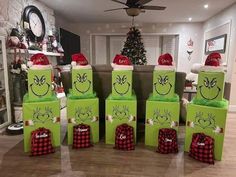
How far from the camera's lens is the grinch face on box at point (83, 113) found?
8.13ft

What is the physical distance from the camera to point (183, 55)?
6.75m

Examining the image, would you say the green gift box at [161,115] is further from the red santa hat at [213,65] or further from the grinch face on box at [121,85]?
the red santa hat at [213,65]

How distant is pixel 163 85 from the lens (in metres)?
2.37

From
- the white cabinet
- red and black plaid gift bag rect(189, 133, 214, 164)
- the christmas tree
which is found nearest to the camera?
red and black plaid gift bag rect(189, 133, 214, 164)

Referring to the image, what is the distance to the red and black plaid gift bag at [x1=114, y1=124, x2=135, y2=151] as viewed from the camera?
2402 mm

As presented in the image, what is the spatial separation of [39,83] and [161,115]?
4.89 ft

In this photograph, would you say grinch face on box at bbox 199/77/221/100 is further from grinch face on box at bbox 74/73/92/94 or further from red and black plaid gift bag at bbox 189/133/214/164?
grinch face on box at bbox 74/73/92/94

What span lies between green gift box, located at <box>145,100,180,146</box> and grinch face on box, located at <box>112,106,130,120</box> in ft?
0.84

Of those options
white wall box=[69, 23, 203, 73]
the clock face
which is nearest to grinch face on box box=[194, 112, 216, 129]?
the clock face

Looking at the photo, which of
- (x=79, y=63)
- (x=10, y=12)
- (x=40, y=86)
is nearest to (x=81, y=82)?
(x=79, y=63)

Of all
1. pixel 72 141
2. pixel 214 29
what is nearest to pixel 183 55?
pixel 214 29

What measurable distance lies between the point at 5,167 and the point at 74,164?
2.29ft

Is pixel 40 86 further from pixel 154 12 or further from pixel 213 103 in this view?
pixel 154 12

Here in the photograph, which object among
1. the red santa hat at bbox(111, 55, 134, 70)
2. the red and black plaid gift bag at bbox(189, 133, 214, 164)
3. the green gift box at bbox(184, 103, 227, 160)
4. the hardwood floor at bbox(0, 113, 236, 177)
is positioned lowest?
the hardwood floor at bbox(0, 113, 236, 177)
